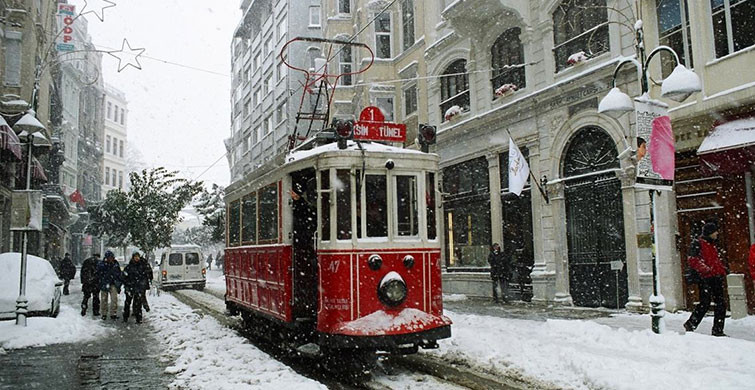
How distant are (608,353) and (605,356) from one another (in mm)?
352

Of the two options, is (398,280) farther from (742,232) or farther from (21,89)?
(21,89)

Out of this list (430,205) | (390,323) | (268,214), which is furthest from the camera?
(268,214)

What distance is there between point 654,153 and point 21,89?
2264cm

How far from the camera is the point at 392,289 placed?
8.16 metres

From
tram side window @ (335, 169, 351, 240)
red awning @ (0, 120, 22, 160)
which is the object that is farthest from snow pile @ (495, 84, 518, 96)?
red awning @ (0, 120, 22, 160)

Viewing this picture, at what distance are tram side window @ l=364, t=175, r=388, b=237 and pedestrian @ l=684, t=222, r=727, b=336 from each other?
516cm

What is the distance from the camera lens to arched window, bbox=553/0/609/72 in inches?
615

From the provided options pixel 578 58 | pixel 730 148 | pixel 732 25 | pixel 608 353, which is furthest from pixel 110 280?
pixel 732 25

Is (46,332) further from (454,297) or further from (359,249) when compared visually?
(454,297)

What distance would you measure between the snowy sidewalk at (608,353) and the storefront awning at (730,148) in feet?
9.60

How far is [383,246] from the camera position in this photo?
27.3ft

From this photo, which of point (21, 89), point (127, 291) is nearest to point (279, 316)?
point (127, 291)

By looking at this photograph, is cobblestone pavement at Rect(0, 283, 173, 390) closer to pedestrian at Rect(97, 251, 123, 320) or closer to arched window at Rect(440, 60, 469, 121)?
pedestrian at Rect(97, 251, 123, 320)

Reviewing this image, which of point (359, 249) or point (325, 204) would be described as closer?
point (359, 249)
